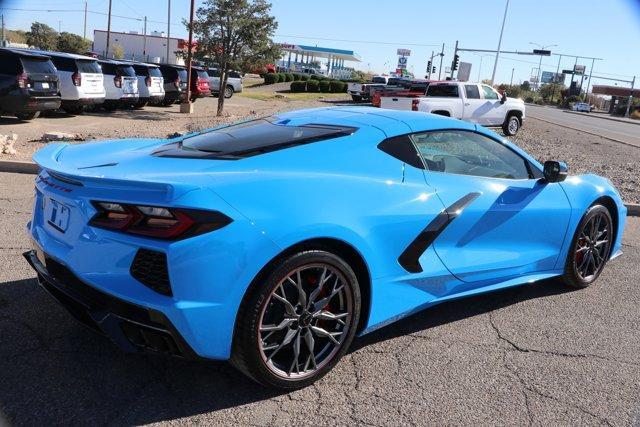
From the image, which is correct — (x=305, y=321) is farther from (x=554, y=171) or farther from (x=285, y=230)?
(x=554, y=171)

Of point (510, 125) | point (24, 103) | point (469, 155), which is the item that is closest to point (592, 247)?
point (469, 155)


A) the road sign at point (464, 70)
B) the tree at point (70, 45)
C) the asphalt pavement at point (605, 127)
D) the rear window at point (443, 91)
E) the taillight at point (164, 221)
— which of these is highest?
the road sign at point (464, 70)

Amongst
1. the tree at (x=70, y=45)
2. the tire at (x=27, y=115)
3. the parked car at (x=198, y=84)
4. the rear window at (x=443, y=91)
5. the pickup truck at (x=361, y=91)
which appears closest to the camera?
the tire at (x=27, y=115)

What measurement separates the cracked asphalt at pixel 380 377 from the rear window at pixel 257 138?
1251 millimetres

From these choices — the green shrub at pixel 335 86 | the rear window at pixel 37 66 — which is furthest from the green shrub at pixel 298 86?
the rear window at pixel 37 66

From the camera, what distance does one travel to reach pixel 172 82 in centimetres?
2186

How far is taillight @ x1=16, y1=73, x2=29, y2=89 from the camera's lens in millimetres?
12984

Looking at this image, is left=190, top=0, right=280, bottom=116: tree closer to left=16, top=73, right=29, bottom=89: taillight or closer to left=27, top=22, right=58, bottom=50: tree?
left=16, top=73, right=29, bottom=89: taillight

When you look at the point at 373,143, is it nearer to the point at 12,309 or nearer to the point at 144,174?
the point at 144,174

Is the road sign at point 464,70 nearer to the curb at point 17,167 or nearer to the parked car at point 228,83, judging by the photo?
the parked car at point 228,83

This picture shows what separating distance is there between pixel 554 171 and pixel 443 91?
15286 millimetres

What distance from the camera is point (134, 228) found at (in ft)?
8.56

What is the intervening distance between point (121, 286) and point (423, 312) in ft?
7.63

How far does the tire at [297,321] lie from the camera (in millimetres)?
2764
